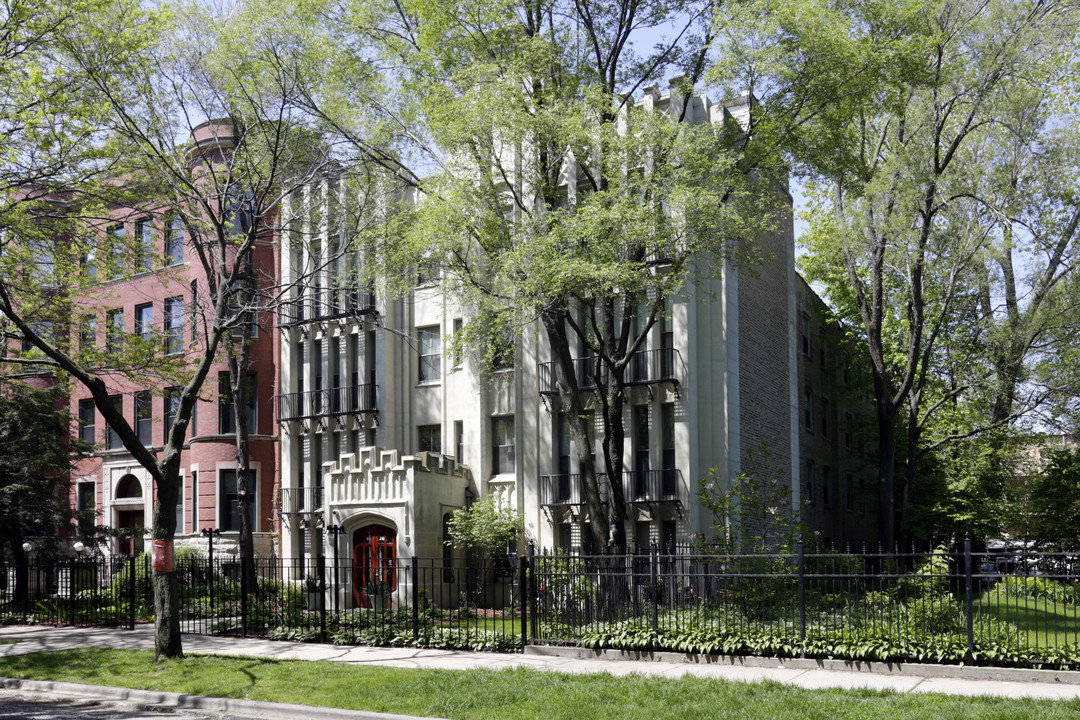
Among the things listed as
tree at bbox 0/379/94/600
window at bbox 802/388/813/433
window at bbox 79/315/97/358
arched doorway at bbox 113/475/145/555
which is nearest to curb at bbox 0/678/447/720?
window at bbox 79/315/97/358

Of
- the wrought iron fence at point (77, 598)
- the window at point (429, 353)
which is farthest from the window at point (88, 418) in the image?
the window at point (429, 353)

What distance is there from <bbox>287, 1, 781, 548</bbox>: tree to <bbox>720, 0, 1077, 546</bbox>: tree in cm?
188

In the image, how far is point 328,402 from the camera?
32906mm

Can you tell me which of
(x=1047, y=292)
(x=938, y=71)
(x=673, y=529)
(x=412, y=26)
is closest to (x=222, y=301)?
(x=412, y=26)

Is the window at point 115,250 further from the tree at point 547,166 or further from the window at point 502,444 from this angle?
the window at point 502,444

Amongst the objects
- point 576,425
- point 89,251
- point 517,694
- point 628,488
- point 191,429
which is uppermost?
point 89,251

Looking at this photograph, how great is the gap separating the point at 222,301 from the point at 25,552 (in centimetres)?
1215

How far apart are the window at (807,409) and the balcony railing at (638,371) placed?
1042 centimetres

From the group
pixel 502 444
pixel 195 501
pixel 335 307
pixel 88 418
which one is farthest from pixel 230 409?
pixel 502 444

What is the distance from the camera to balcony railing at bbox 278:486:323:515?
3244 centimetres

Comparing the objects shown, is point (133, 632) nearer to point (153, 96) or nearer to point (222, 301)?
point (222, 301)

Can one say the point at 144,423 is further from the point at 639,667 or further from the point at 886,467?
the point at 639,667

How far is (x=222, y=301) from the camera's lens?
17422 millimetres

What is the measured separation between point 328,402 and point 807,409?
17.5 meters
